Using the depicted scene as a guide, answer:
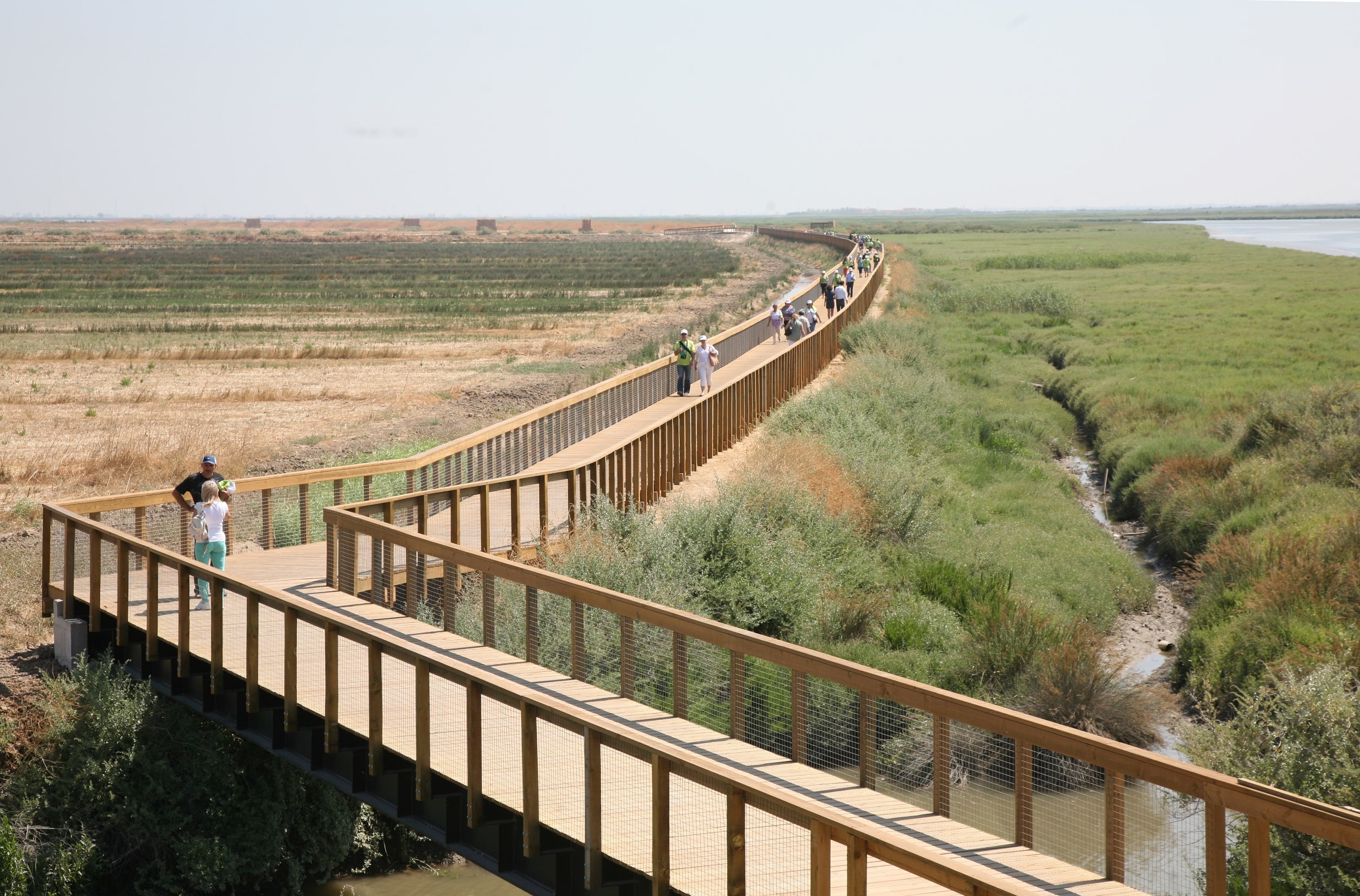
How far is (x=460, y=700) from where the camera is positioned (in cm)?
895

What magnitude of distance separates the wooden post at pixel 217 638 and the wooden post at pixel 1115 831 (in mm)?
6456

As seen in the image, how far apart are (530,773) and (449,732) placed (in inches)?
55.7

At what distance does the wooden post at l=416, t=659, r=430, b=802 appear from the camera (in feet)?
27.1

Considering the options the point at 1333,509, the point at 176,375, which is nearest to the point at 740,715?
the point at 1333,509

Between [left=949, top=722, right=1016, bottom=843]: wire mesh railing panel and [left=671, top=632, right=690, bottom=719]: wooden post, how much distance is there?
3126 mm

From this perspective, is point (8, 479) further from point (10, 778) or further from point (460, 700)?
point (460, 700)

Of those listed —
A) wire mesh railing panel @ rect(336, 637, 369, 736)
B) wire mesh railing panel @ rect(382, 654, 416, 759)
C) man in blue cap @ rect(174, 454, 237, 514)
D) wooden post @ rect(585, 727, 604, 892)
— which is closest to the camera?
wooden post @ rect(585, 727, 604, 892)

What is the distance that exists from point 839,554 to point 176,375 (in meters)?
25.3

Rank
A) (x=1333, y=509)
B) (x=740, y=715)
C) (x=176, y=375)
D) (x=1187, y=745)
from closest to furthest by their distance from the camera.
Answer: (x=740, y=715) → (x=1187, y=745) → (x=1333, y=509) → (x=176, y=375)

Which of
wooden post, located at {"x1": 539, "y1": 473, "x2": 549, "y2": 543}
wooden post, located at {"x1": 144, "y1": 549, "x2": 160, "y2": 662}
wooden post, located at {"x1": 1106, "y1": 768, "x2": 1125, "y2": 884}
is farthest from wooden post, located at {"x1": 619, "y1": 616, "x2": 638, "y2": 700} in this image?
wooden post, located at {"x1": 539, "y1": 473, "x2": 549, "y2": 543}

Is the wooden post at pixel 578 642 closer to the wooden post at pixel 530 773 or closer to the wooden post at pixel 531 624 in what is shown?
the wooden post at pixel 531 624

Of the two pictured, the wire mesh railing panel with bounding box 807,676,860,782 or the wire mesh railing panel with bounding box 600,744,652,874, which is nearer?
the wire mesh railing panel with bounding box 600,744,652,874

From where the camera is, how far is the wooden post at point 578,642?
964 cm

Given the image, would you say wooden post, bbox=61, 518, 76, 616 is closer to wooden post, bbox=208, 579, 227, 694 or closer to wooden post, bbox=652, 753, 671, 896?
wooden post, bbox=208, 579, 227, 694
